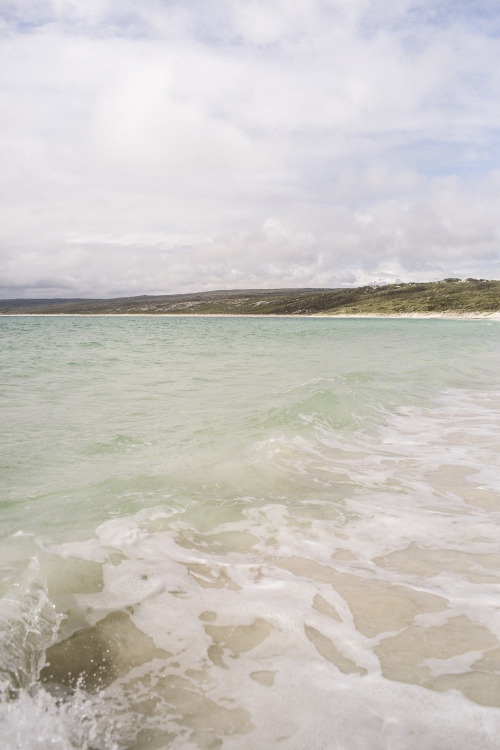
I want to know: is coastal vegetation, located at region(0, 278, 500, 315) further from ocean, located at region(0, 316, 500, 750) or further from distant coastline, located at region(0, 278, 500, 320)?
ocean, located at region(0, 316, 500, 750)

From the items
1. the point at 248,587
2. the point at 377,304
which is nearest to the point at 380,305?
the point at 377,304

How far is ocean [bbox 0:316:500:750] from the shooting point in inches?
87.7

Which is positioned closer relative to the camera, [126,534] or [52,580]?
[52,580]

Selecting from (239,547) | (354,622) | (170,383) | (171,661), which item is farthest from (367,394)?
(171,661)

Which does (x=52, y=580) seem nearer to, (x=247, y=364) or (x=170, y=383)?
(x=170, y=383)

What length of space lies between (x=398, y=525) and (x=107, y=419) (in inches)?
243

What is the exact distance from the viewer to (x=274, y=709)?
2.28 meters

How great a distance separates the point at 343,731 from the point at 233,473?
387 centimetres

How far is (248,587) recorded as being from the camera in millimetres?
3361

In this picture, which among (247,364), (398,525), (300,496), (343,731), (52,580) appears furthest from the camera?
(247,364)

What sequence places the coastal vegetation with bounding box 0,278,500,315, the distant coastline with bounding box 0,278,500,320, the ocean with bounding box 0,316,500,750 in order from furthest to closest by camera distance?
the coastal vegetation with bounding box 0,278,500,315 < the distant coastline with bounding box 0,278,500,320 < the ocean with bounding box 0,316,500,750

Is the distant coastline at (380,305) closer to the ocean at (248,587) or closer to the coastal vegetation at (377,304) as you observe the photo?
the coastal vegetation at (377,304)

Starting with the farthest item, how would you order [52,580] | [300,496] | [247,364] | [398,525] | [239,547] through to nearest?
[247,364] → [300,496] → [398,525] → [239,547] → [52,580]

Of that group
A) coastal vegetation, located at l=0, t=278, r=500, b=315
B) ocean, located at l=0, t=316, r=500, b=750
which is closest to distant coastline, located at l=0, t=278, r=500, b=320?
coastal vegetation, located at l=0, t=278, r=500, b=315
